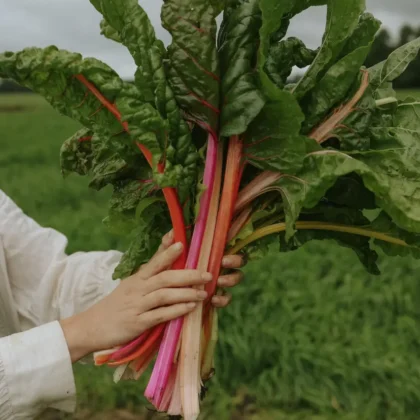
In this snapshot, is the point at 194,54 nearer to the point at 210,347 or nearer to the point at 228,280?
the point at 228,280

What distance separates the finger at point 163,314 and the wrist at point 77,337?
0.16 metres

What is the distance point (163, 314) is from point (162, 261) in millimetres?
106

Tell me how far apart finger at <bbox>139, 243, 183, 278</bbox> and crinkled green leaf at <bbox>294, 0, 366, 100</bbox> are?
0.38 metres

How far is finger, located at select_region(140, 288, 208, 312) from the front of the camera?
1.32 meters

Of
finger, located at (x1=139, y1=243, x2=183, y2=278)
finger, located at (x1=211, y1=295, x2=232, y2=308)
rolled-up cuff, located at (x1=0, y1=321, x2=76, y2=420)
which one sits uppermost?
finger, located at (x1=139, y1=243, x2=183, y2=278)

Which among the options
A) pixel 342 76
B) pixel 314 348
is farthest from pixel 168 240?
pixel 314 348

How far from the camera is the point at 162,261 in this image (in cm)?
135

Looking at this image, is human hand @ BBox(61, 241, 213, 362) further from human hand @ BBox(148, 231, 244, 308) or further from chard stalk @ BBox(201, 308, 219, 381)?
chard stalk @ BBox(201, 308, 219, 381)

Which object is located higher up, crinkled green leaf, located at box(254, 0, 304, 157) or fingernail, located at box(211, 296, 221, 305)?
crinkled green leaf, located at box(254, 0, 304, 157)

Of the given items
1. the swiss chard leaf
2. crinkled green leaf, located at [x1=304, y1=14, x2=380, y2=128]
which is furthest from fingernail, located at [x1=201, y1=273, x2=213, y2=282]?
crinkled green leaf, located at [x1=304, y1=14, x2=380, y2=128]

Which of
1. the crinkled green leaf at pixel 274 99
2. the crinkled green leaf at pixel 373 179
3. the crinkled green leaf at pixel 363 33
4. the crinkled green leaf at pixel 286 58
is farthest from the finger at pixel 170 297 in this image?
the crinkled green leaf at pixel 363 33

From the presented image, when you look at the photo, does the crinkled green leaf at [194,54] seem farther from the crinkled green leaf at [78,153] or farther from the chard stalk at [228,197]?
the crinkled green leaf at [78,153]

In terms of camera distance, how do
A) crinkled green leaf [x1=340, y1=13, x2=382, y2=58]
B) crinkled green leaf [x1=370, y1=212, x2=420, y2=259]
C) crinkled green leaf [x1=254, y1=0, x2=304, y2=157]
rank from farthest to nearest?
crinkled green leaf [x1=370, y1=212, x2=420, y2=259]
crinkled green leaf [x1=340, y1=13, x2=382, y2=58]
crinkled green leaf [x1=254, y1=0, x2=304, y2=157]

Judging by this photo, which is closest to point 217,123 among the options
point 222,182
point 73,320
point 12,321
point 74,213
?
point 222,182
